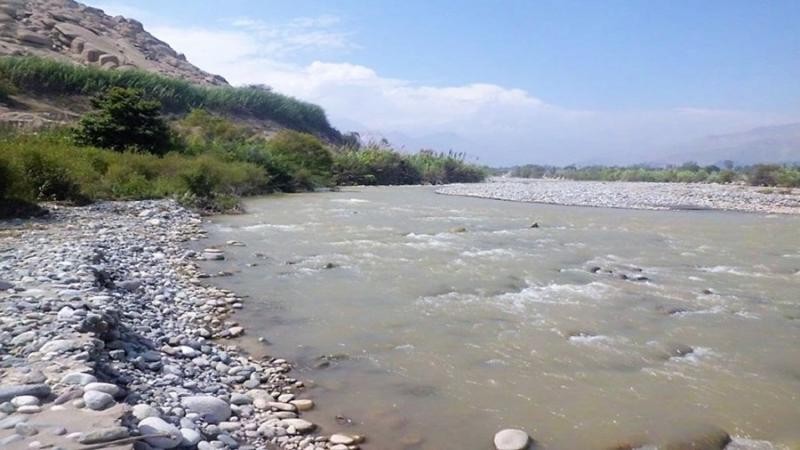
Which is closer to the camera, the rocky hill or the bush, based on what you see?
the bush

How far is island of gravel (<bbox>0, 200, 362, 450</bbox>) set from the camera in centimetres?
350

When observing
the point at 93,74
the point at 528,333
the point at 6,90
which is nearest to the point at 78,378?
the point at 528,333

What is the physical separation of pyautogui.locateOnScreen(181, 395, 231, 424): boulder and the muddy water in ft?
2.49

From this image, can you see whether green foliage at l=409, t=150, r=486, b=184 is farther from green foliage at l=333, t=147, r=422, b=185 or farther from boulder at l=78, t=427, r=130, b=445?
boulder at l=78, t=427, r=130, b=445

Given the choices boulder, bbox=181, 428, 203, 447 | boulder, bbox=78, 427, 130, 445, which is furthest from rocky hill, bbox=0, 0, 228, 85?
boulder, bbox=78, 427, 130, 445

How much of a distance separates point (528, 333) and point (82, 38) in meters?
74.9

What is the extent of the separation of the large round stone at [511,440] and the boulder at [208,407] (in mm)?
2209

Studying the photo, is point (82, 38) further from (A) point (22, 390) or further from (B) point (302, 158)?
(A) point (22, 390)

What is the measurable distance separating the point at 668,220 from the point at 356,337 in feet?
65.6

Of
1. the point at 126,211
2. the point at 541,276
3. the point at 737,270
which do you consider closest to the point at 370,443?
the point at 541,276

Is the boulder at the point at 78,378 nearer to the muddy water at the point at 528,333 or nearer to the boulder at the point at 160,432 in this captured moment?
the boulder at the point at 160,432

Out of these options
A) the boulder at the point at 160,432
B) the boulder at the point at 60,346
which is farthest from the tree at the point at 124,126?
the boulder at the point at 160,432

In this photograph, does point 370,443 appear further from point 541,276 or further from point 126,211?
point 126,211

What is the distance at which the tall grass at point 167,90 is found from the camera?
145ft
